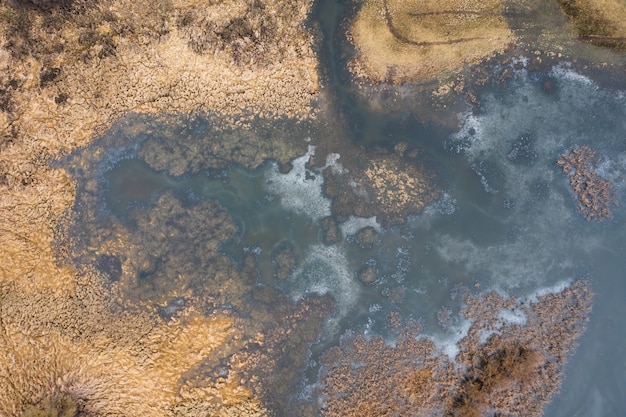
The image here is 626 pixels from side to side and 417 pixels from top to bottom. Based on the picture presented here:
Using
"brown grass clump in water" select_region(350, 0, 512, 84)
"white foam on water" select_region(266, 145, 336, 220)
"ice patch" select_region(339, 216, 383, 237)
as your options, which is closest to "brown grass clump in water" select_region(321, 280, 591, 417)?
"ice patch" select_region(339, 216, 383, 237)

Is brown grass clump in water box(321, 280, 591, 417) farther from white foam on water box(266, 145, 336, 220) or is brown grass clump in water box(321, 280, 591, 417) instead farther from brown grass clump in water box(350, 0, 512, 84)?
brown grass clump in water box(350, 0, 512, 84)

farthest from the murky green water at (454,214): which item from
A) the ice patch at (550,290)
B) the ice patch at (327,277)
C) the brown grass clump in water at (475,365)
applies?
the brown grass clump in water at (475,365)

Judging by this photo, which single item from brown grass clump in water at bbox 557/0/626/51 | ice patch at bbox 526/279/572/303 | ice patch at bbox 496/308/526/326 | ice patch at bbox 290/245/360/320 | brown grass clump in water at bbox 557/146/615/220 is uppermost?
brown grass clump in water at bbox 557/0/626/51

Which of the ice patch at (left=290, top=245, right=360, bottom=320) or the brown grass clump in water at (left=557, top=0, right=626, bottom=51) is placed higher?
the brown grass clump in water at (left=557, top=0, right=626, bottom=51)

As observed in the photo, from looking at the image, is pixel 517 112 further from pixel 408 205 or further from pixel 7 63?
pixel 7 63

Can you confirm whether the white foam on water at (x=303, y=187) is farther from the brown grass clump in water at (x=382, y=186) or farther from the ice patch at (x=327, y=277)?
the ice patch at (x=327, y=277)

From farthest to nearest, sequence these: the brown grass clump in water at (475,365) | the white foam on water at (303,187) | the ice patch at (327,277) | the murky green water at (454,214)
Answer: the white foam on water at (303,187), the ice patch at (327,277), the murky green water at (454,214), the brown grass clump in water at (475,365)

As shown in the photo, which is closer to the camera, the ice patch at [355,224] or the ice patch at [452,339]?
the ice patch at [452,339]
